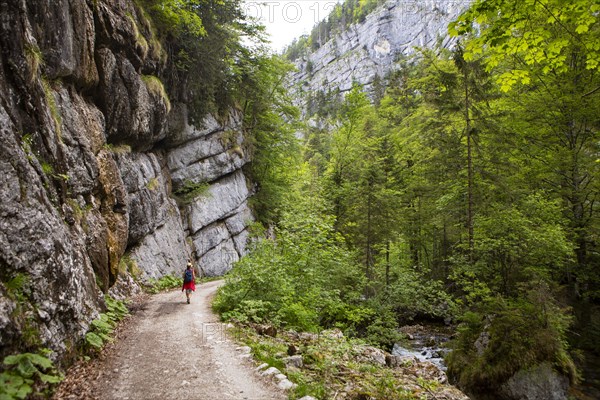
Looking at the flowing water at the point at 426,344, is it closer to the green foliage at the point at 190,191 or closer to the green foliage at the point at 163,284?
the green foliage at the point at 163,284

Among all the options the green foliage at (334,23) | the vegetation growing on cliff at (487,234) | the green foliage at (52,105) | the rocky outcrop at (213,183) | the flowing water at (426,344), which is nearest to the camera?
the green foliage at (52,105)

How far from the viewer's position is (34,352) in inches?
190

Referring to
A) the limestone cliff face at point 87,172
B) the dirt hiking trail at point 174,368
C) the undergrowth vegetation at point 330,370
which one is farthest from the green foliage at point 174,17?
the undergrowth vegetation at point 330,370

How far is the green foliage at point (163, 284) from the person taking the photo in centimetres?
1509

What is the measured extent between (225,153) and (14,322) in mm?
21510

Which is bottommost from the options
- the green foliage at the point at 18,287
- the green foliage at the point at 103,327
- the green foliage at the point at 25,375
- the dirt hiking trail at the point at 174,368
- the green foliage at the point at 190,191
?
the dirt hiking trail at the point at 174,368

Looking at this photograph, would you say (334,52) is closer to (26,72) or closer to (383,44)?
(383,44)

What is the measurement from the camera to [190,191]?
22.7 m

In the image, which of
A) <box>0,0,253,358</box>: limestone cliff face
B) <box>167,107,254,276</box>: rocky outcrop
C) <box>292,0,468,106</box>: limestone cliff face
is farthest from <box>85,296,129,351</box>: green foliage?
<box>292,0,468,106</box>: limestone cliff face

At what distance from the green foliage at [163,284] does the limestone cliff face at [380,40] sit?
83.5 m

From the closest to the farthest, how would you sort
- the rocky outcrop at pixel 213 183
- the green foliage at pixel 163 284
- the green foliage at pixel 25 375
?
the green foliage at pixel 25 375 → the green foliage at pixel 163 284 → the rocky outcrop at pixel 213 183

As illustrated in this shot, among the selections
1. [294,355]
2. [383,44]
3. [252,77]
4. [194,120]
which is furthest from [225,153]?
[383,44]

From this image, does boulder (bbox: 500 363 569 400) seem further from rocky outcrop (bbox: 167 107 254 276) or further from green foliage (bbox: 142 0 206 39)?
green foliage (bbox: 142 0 206 39)

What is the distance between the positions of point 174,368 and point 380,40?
11820 cm
